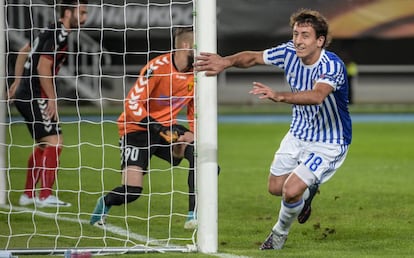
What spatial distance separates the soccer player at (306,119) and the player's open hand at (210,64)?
28cm

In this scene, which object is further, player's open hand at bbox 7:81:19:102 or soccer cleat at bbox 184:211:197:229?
player's open hand at bbox 7:81:19:102

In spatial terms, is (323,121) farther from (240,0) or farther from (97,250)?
(240,0)

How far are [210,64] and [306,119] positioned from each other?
1237 millimetres

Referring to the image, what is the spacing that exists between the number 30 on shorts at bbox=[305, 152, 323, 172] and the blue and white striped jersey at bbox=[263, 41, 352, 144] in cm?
15

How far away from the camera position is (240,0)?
29688 millimetres

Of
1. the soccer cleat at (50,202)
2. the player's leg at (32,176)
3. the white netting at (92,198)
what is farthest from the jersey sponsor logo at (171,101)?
the player's leg at (32,176)

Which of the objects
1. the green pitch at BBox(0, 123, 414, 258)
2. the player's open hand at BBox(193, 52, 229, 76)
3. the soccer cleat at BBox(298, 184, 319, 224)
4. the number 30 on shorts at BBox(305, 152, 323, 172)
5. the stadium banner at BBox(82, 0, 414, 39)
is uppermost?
the stadium banner at BBox(82, 0, 414, 39)

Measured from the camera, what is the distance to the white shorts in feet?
27.2

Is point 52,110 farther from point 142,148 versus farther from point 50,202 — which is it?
point 142,148

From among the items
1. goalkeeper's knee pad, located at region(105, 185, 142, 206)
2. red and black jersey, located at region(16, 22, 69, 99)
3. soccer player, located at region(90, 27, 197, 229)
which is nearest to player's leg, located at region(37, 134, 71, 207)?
red and black jersey, located at region(16, 22, 69, 99)

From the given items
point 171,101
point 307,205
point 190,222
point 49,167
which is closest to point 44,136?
point 49,167

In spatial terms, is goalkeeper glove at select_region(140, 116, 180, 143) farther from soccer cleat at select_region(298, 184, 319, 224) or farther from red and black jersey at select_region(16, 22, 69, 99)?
red and black jersey at select_region(16, 22, 69, 99)

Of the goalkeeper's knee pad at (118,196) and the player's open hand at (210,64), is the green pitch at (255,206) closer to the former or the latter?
the goalkeeper's knee pad at (118,196)

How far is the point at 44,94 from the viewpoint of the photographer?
1117cm
